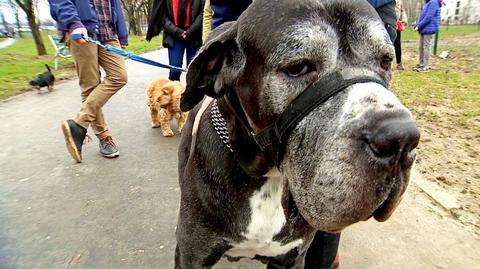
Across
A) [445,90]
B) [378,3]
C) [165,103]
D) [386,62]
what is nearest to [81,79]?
[165,103]

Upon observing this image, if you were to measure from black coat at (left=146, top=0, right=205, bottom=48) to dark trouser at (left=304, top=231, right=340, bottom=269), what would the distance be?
3620 mm

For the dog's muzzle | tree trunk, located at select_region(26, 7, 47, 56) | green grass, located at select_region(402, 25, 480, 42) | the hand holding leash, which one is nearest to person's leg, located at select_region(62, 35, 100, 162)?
the hand holding leash

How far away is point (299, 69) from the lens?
1373mm

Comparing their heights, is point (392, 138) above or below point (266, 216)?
above

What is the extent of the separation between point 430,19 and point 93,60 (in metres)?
9.46

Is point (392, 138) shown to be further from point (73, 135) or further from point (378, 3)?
point (73, 135)

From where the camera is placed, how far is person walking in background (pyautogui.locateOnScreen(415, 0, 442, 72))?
10.1 meters

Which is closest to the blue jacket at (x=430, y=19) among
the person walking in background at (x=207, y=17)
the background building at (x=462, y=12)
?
the person walking in background at (x=207, y=17)

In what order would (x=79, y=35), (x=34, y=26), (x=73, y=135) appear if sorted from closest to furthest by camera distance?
(x=79, y=35) → (x=73, y=135) → (x=34, y=26)

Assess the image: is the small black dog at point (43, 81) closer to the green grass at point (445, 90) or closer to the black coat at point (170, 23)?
the black coat at point (170, 23)

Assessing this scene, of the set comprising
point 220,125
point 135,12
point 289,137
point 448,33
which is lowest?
point 448,33

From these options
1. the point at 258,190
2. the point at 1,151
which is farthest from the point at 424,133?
the point at 1,151

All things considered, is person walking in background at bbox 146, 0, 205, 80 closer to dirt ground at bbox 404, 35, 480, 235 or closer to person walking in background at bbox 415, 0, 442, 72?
dirt ground at bbox 404, 35, 480, 235

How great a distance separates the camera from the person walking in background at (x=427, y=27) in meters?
10.1
